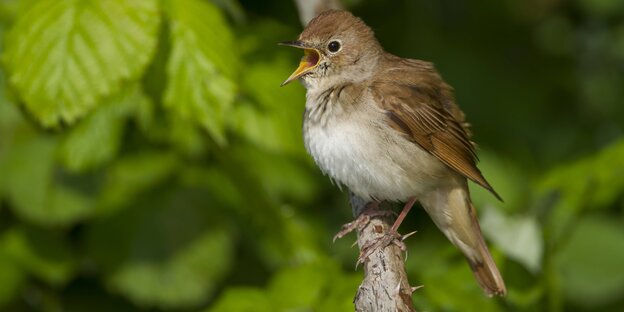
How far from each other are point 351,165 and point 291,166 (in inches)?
51.0

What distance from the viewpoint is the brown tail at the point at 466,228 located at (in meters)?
4.20

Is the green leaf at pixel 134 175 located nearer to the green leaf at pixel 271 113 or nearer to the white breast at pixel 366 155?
the green leaf at pixel 271 113

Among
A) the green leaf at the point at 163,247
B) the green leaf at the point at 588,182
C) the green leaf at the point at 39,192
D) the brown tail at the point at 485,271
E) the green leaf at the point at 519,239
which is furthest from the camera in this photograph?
the green leaf at the point at 163,247

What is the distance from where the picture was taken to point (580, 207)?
4160 mm

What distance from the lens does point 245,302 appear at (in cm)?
362

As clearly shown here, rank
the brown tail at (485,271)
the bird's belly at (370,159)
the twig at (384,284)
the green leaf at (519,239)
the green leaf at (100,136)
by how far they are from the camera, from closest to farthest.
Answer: the twig at (384,284)
the bird's belly at (370,159)
the brown tail at (485,271)
the green leaf at (519,239)
the green leaf at (100,136)

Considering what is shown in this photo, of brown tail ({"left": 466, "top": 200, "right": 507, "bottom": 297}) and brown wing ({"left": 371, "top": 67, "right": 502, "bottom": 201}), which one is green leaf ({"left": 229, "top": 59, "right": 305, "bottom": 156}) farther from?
brown tail ({"left": 466, "top": 200, "right": 507, "bottom": 297})

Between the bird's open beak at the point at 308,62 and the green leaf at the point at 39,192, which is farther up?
the bird's open beak at the point at 308,62

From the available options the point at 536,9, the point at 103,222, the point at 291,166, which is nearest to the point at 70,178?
the point at 103,222

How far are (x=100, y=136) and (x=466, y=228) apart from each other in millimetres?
1784

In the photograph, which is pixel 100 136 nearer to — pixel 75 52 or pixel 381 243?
pixel 75 52

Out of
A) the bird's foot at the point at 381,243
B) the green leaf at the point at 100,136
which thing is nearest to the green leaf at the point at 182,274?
the green leaf at the point at 100,136

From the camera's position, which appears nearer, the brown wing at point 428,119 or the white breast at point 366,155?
the white breast at point 366,155

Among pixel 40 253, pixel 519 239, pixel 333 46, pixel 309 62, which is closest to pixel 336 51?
pixel 333 46
